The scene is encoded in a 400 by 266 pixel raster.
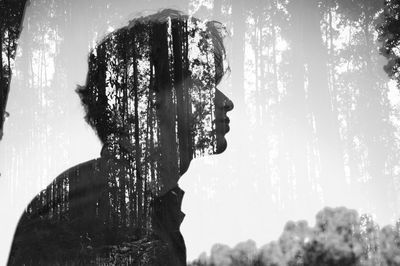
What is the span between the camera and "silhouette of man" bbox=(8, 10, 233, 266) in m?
Answer: 0.62

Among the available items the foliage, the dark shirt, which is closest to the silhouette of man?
the dark shirt

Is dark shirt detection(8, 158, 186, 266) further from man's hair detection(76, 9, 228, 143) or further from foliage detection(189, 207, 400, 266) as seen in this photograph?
foliage detection(189, 207, 400, 266)

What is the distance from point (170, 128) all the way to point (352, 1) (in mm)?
Result: 2280

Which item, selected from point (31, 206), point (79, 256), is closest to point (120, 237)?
point (79, 256)

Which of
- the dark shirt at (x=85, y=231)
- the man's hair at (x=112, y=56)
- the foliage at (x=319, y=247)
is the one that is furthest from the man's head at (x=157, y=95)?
the foliage at (x=319, y=247)

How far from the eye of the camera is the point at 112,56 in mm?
1054

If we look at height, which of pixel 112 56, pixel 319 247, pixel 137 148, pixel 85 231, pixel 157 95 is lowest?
pixel 319 247

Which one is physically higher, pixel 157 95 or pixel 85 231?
pixel 157 95

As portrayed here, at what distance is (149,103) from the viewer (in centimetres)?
98

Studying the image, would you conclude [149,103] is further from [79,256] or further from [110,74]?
[79,256]

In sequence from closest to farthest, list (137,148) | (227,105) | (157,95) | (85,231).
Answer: (85,231) → (137,148) → (157,95) → (227,105)

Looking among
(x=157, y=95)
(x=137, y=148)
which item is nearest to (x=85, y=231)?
(x=137, y=148)

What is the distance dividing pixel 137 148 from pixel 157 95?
0.21 metres

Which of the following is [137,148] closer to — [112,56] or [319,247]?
[112,56]
